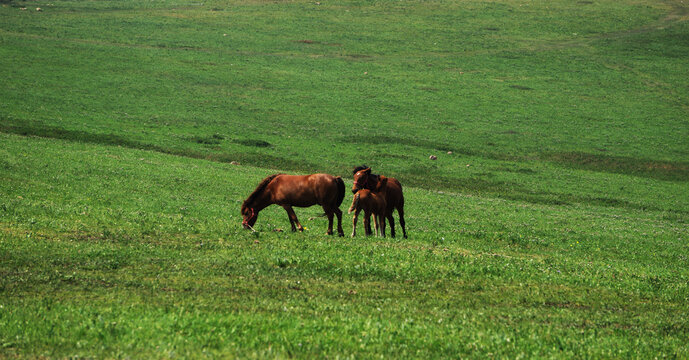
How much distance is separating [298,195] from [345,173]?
29229 mm

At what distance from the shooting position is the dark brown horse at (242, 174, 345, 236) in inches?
902

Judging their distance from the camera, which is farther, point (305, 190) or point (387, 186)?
point (387, 186)

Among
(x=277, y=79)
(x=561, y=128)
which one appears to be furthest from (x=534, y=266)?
(x=277, y=79)

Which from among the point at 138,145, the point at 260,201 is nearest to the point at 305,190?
the point at 260,201

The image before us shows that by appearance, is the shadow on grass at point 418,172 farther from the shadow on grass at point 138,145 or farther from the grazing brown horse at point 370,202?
the grazing brown horse at point 370,202

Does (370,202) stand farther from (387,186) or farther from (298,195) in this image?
(298,195)

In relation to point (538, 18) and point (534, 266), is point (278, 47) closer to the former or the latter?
point (538, 18)

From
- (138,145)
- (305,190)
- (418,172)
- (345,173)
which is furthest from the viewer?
(418,172)

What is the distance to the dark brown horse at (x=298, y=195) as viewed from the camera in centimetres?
2291

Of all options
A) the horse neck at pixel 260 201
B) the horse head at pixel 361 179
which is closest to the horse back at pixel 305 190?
the horse neck at pixel 260 201

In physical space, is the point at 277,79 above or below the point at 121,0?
below

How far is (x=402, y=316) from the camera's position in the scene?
13.1 meters

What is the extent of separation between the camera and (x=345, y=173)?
52312 mm

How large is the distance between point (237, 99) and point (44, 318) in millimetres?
68246
